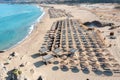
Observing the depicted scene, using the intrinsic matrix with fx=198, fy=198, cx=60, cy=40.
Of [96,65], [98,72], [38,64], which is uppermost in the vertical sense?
[96,65]

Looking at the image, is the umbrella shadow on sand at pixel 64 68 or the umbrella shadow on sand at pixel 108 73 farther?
the umbrella shadow on sand at pixel 64 68

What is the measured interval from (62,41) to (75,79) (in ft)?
59.2

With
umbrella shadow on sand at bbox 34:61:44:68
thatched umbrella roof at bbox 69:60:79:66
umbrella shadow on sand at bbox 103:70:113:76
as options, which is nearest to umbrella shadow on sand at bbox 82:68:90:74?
thatched umbrella roof at bbox 69:60:79:66

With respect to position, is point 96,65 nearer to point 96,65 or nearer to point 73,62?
point 96,65

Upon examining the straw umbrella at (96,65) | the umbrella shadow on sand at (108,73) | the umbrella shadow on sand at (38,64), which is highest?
the straw umbrella at (96,65)

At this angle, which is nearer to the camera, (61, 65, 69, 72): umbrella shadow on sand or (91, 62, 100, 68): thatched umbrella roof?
(61, 65, 69, 72): umbrella shadow on sand

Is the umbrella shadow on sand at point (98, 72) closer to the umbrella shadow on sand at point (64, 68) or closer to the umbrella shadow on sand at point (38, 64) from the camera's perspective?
the umbrella shadow on sand at point (64, 68)

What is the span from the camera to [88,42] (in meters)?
47.1

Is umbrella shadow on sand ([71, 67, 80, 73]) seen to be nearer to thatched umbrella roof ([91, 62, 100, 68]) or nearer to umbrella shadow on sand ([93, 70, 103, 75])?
umbrella shadow on sand ([93, 70, 103, 75])

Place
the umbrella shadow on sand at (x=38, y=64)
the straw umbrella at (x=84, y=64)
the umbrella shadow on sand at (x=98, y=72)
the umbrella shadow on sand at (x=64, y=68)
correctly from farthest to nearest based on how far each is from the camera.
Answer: the umbrella shadow on sand at (x=38, y=64) → the straw umbrella at (x=84, y=64) → the umbrella shadow on sand at (x=64, y=68) → the umbrella shadow on sand at (x=98, y=72)

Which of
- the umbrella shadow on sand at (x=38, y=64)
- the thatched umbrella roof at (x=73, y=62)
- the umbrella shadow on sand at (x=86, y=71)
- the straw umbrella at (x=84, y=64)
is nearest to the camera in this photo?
the umbrella shadow on sand at (x=86, y=71)

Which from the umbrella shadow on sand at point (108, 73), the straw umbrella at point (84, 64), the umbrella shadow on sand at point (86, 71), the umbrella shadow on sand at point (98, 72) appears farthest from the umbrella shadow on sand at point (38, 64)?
the umbrella shadow on sand at point (108, 73)

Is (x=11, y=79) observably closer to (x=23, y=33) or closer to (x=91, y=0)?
(x=23, y=33)

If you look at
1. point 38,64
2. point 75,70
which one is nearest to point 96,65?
point 75,70
